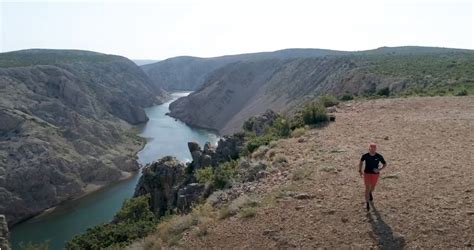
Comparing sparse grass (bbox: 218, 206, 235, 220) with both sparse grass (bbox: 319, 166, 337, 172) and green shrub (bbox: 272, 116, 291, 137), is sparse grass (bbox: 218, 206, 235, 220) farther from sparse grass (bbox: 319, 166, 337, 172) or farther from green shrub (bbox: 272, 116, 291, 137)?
green shrub (bbox: 272, 116, 291, 137)

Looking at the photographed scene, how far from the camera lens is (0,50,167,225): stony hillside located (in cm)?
4650

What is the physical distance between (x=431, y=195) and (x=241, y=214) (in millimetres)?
4325

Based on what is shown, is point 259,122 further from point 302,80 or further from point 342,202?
point 302,80

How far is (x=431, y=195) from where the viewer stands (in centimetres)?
1049

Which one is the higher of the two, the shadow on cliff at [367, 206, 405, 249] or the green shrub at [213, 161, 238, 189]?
the shadow on cliff at [367, 206, 405, 249]

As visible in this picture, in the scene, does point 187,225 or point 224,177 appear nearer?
point 187,225

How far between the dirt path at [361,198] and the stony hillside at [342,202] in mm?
20

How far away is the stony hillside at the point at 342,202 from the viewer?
9.18 meters

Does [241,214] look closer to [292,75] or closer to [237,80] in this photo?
[292,75]

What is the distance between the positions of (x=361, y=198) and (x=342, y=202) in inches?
18.5

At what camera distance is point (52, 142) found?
54.2 m

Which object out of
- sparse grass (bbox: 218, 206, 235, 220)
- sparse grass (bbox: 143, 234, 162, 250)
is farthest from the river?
sparse grass (bbox: 218, 206, 235, 220)

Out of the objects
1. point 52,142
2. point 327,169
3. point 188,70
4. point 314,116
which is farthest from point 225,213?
point 188,70

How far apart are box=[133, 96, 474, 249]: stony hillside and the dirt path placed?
0.02m
